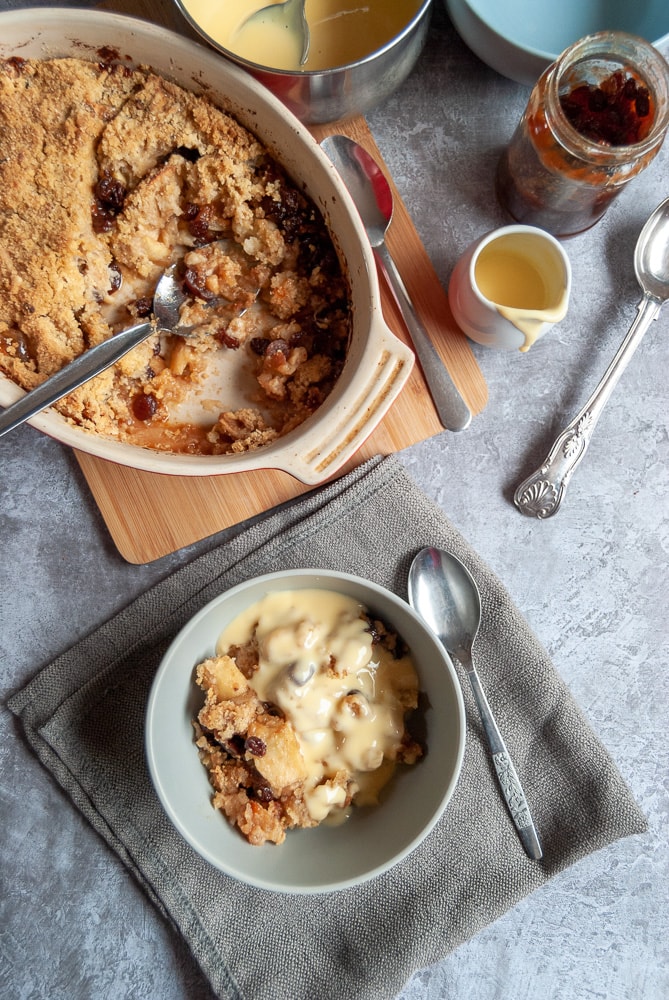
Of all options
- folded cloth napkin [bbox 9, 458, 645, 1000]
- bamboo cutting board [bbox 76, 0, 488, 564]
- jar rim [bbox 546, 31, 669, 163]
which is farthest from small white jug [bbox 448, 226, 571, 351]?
folded cloth napkin [bbox 9, 458, 645, 1000]

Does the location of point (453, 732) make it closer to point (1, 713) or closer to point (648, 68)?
point (1, 713)

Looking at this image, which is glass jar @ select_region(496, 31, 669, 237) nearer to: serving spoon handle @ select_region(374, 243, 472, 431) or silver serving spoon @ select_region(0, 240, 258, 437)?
serving spoon handle @ select_region(374, 243, 472, 431)

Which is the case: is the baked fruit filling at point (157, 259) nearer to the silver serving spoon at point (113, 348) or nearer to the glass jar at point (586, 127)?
the silver serving spoon at point (113, 348)

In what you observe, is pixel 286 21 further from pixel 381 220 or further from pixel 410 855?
pixel 410 855

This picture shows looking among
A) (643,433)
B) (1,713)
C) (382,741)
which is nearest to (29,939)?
(1,713)

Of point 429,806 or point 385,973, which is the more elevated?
point 429,806

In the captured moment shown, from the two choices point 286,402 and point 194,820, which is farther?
point 286,402

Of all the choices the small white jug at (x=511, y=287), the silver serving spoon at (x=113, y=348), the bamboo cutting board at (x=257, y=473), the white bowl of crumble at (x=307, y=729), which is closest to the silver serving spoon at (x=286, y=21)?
the bamboo cutting board at (x=257, y=473)
